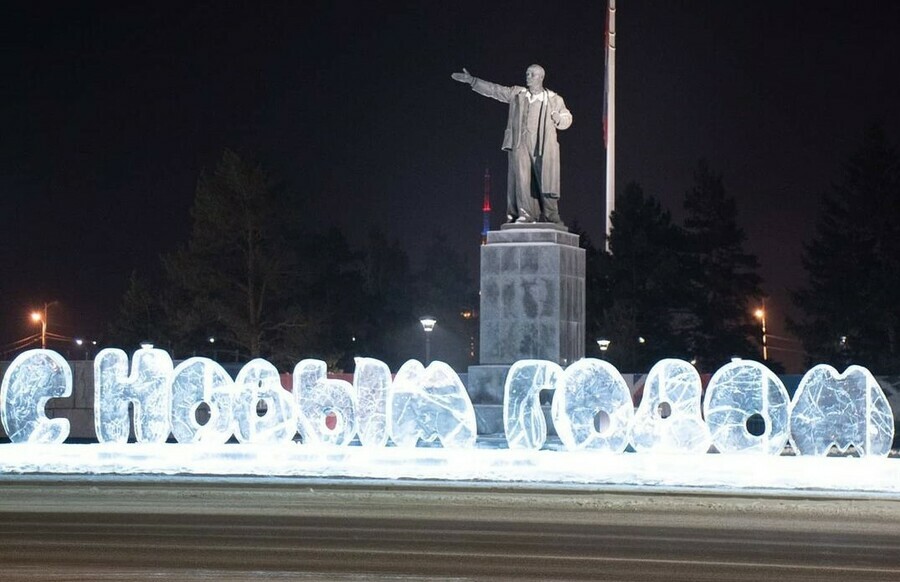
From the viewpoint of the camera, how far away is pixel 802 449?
22.1 m

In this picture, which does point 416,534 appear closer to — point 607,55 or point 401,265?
point 607,55

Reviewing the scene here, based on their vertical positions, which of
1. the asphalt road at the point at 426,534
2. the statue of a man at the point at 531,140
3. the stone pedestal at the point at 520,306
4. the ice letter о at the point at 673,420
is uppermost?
the statue of a man at the point at 531,140

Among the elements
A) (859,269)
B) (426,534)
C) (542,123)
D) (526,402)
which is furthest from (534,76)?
(859,269)

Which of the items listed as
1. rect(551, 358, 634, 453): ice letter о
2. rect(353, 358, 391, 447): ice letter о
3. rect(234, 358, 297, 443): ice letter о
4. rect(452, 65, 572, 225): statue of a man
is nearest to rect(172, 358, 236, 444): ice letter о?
rect(234, 358, 297, 443): ice letter о

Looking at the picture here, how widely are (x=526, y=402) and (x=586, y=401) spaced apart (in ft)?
3.07

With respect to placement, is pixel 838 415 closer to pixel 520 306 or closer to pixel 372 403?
pixel 520 306

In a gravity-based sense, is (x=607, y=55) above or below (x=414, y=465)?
above

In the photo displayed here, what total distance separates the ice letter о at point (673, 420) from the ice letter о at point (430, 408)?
8.63ft

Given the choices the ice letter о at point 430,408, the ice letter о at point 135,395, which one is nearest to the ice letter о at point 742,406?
the ice letter о at point 430,408

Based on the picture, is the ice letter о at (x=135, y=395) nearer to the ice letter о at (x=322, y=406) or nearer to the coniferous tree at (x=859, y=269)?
the ice letter о at (x=322, y=406)

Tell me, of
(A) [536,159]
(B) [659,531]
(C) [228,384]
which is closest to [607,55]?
(A) [536,159]

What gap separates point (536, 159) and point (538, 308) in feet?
8.93

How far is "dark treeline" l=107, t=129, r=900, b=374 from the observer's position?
63156 mm

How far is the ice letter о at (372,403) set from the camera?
23250 mm
